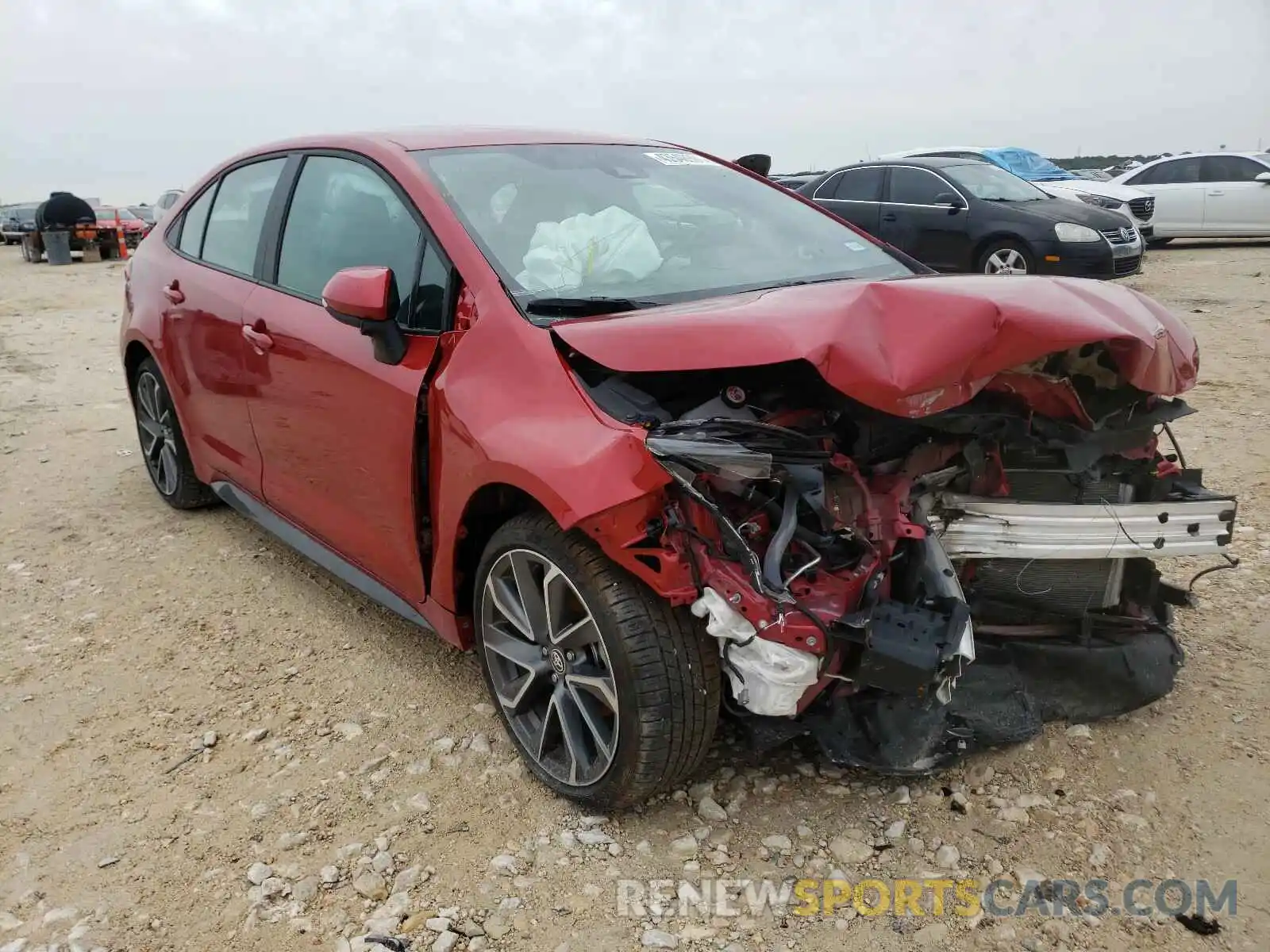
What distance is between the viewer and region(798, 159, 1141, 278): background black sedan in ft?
32.3

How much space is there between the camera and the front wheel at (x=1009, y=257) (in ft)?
32.4

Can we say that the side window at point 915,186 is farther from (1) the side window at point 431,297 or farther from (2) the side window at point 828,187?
(1) the side window at point 431,297

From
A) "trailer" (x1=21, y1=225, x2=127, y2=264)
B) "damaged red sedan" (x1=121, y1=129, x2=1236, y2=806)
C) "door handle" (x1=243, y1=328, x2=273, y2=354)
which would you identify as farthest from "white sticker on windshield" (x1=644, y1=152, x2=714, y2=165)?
"trailer" (x1=21, y1=225, x2=127, y2=264)

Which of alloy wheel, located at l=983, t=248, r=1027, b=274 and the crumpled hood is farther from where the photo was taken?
alloy wheel, located at l=983, t=248, r=1027, b=274

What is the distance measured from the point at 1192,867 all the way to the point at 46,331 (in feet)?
40.0

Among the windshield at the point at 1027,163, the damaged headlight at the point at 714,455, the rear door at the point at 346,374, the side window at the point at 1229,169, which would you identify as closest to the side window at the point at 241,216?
the rear door at the point at 346,374

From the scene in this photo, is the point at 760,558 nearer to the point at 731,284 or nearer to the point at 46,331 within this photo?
the point at 731,284

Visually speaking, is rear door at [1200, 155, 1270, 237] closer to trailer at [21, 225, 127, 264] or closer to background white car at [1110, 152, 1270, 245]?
background white car at [1110, 152, 1270, 245]

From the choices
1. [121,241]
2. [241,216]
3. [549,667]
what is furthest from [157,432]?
[121,241]

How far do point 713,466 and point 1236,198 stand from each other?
1547 centimetres

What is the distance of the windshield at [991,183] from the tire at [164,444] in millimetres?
8482

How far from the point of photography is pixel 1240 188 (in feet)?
46.6

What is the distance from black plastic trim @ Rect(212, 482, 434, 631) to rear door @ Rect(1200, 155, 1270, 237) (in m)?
15.0

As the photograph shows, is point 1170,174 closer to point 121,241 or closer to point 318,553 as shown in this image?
point 318,553
